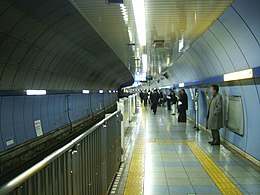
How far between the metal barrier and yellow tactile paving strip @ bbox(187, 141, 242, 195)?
2.22m

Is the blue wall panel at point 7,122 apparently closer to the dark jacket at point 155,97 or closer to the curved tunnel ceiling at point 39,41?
the curved tunnel ceiling at point 39,41

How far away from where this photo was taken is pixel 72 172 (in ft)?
9.18

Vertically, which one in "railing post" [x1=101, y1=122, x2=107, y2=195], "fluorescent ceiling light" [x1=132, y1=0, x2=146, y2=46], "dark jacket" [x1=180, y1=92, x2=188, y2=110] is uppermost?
"fluorescent ceiling light" [x1=132, y1=0, x2=146, y2=46]

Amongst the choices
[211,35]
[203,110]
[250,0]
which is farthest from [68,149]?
[203,110]

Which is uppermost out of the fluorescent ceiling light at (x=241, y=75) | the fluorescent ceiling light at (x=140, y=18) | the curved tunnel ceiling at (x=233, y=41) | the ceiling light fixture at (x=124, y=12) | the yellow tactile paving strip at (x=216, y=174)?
the ceiling light fixture at (x=124, y=12)

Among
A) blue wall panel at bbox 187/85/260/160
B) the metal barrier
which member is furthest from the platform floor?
the metal barrier

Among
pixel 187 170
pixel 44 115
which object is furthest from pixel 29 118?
pixel 187 170

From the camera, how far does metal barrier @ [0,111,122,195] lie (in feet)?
6.35

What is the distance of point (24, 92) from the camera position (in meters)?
8.84

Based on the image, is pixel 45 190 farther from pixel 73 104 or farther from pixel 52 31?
pixel 73 104

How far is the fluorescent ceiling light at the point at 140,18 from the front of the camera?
5.57 m

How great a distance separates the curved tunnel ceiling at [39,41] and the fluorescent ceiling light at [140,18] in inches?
59.4

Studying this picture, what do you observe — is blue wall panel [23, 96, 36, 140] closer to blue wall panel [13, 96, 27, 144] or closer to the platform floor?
blue wall panel [13, 96, 27, 144]

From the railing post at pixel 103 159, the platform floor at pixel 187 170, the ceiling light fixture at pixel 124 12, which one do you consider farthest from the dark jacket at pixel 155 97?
the railing post at pixel 103 159
